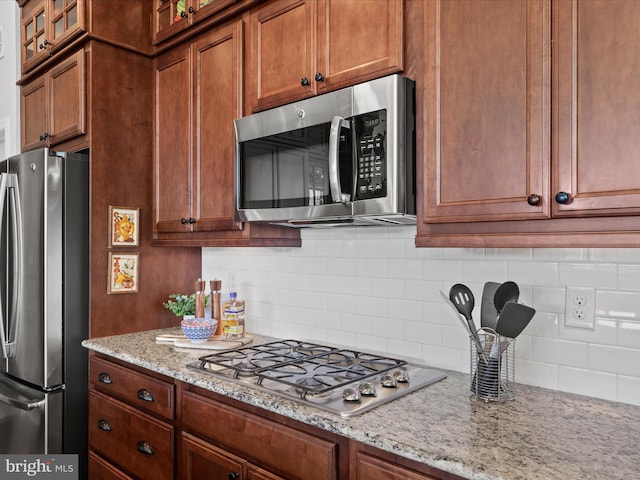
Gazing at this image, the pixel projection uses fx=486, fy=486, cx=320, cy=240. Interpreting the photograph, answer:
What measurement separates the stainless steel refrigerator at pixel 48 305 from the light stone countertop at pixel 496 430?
42.5 inches

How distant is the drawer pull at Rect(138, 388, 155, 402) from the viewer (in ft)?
6.53

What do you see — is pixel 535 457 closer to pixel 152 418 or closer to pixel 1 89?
pixel 152 418

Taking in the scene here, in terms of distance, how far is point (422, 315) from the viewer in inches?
73.9

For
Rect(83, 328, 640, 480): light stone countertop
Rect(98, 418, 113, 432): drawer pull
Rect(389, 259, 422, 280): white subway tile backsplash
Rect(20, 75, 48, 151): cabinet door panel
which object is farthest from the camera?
Rect(20, 75, 48, 151): cabinet door panel

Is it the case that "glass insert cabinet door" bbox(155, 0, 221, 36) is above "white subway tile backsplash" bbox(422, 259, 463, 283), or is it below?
above

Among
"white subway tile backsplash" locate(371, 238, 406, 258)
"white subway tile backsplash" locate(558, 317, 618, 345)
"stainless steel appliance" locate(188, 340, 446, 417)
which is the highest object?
"white subway tile backsplash" locate(371, 238, 406, 258)

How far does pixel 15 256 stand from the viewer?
8.17 ft

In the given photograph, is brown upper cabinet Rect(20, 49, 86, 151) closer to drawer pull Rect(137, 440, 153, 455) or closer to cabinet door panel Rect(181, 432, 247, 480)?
drawer pull Rect(137, 440, 153, 455)

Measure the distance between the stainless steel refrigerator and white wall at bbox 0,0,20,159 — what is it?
1.04 metres

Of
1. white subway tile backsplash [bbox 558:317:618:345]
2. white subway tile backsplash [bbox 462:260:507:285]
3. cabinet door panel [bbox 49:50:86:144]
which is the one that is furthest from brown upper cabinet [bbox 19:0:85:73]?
white subway tile backsplash [bbox 558:317:618:345]

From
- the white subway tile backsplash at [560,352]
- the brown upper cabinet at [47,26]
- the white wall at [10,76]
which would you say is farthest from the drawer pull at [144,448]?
the white wall at [10,76]

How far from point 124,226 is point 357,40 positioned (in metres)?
1.57

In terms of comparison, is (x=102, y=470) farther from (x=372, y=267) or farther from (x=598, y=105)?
(x=598, y=105)

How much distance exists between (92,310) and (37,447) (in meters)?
0.69
